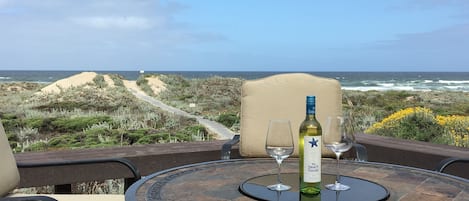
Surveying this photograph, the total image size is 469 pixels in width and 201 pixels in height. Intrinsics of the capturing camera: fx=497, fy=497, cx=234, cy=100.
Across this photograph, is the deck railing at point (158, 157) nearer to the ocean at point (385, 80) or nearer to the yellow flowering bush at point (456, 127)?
the yellow flowering bush at point (456, 127)

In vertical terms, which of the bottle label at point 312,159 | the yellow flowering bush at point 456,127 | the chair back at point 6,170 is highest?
the bottle label at point 312,159

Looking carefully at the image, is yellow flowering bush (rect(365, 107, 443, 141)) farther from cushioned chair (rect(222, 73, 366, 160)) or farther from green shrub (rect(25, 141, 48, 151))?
green shrub (rect(25, 141, 48, 151))

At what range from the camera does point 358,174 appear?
5.56 feet

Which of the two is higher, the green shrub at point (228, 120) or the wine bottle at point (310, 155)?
the wine bottle at point (310, 155)

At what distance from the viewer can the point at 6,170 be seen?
75.8 inches

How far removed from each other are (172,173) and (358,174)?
2.07 ft

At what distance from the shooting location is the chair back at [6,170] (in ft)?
6.24

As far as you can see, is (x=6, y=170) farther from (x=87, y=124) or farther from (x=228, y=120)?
(x=228, y=120)

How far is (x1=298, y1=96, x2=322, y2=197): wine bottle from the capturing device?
1.30 metres

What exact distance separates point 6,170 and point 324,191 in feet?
4.10

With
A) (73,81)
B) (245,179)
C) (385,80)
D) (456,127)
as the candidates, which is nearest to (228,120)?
(456,127)

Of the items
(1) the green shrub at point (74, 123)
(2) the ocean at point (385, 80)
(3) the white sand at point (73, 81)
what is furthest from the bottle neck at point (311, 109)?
(2) the ocean at point (385, 80)

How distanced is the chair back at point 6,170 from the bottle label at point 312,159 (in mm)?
1221

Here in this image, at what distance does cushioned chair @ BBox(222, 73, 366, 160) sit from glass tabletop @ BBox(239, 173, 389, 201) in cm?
107
